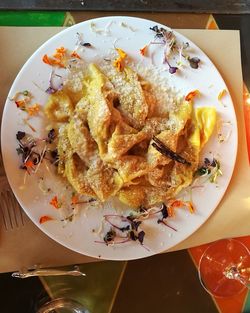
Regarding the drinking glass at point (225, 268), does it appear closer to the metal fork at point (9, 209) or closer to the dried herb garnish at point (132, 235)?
the dried herb garnish at point (132, 235)

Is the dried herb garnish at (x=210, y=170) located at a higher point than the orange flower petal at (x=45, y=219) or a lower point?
higher

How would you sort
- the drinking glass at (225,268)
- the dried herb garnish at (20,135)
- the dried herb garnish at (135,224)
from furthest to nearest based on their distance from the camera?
the drinking glass at (225,268) < the dried herb garnish at (135,224) < the dried herb garnish at (20,135)

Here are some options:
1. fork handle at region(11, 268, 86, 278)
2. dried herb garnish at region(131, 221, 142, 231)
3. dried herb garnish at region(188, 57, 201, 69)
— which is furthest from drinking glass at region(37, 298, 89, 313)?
dried herb garnish at region(188, 57, 201, 69)

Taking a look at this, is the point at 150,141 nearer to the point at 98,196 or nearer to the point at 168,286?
the point at 98,196

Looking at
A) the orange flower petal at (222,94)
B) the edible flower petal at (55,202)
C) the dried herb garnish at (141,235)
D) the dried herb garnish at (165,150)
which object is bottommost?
the dried herb garnish at (141,235)

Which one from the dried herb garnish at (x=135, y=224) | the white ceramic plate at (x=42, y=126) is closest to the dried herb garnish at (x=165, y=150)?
the white ceramic plate at (x=42, y=126)

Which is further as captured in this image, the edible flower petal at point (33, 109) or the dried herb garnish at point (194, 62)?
the dried herb garnish at point (194, 62)

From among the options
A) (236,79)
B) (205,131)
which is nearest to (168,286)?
(205,131)

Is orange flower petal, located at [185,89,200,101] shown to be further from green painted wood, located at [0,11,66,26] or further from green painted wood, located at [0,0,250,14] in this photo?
green painted wood, located at [0,11,66,26]
